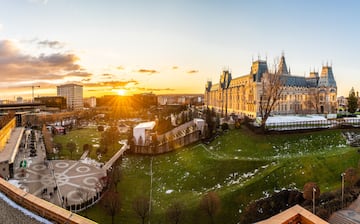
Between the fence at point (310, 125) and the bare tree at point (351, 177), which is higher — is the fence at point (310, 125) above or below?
above

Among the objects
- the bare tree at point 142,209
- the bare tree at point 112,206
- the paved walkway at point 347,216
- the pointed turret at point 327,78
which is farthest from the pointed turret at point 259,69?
the bare tree at point 112,206

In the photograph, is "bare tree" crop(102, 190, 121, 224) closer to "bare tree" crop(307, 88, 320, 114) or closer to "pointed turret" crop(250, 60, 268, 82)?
"pointed turret" crop(250, 60, 268, 82)

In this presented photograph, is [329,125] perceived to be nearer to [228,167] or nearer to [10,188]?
[228,167]

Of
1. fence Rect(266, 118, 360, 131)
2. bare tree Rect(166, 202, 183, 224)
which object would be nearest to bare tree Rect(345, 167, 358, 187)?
bare tree Rect(166, 202, 183, 224)

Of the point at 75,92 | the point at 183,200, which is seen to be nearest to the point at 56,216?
the point at 183,200

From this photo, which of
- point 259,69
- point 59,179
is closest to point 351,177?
point 59,179

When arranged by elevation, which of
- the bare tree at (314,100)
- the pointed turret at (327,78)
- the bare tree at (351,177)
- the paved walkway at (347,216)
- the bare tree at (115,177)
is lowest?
the bare tree at (115,177)

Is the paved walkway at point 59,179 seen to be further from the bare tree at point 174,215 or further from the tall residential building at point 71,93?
the tall residential building at point 71,93

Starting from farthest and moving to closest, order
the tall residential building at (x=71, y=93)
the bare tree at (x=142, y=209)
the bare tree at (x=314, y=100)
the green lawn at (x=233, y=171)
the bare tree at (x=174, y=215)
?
the tall residential building at (x=71, y=93), the bare tree at (x=314, y=100), the green lawn at (x=233, y=171), the bare tree at (x=142, y=209), the bare tree at (x=174, y=215)

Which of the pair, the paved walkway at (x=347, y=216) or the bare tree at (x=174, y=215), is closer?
the paved walkway at (x=347, y=216)
